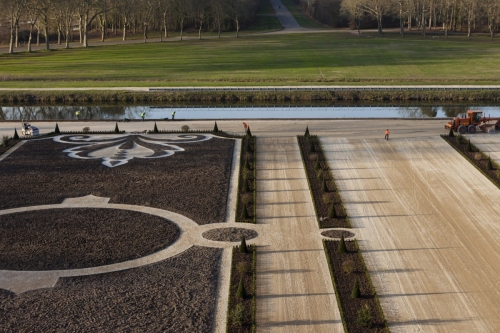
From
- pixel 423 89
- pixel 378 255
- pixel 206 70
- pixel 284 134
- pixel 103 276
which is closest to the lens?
pixel 103 276

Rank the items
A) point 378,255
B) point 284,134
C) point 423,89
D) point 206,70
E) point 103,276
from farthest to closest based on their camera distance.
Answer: point 206,70
point 423,89
point 284,134
point 378,255
point 103,276

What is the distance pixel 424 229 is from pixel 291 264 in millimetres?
9068

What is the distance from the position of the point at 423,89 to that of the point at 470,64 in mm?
24152

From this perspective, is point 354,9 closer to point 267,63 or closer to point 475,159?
point 267,63

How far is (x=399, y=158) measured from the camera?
186 feet

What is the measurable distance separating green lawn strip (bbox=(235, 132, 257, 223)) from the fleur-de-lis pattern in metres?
5.21

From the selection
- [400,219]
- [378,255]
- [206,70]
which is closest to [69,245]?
[378,255]

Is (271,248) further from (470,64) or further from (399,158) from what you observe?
(470,64)

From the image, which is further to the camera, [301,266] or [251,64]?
[251,64]

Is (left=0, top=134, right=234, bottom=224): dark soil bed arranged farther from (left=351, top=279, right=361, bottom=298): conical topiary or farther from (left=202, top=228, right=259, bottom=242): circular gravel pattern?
(left=351, top=279, right=361, bottom=298): conical topiary

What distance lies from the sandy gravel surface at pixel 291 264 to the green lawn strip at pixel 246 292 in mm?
309

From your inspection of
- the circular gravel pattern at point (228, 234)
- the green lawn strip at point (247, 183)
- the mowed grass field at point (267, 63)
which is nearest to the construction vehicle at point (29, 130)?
the green lawn strip at point (247, 183)

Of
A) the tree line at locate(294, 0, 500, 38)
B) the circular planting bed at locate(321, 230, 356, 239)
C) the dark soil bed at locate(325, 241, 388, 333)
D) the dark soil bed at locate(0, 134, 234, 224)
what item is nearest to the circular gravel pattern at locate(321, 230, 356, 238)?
the circular planting bed at locate(321, 230, 356, 239)

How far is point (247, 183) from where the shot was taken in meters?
48.5
